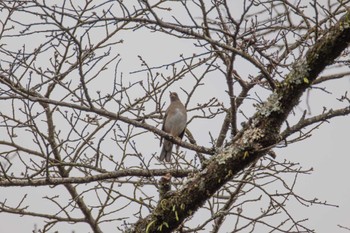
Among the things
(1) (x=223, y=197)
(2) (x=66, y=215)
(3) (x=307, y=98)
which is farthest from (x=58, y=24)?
(1) (x=223, y=197)

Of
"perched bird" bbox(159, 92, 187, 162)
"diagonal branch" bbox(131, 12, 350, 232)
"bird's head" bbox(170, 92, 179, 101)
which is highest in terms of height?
"bird's head" bbox(170, 92, 179, 101)

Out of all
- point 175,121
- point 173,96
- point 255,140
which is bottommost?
point 255,140

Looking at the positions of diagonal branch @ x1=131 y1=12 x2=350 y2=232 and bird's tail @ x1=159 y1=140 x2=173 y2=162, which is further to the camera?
bird's tail @ x1=159 y1=140 x2=173 y2=162

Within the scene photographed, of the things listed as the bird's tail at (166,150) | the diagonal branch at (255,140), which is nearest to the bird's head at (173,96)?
the bird's tail at (166,150)

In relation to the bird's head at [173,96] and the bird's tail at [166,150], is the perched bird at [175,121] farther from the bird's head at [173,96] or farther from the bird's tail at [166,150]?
the bird's head at [173,96]

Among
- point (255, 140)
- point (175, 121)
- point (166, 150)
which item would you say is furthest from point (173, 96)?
point (255, 140)

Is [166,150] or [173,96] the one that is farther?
[173,96]

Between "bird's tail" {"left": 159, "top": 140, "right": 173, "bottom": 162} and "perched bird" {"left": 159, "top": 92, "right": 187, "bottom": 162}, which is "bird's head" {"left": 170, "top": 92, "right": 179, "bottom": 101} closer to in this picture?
"perched bird" {"left": 159, "top": 92, "right": 187, "bottom": 162}

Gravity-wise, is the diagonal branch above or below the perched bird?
below

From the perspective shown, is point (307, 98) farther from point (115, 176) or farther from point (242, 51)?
point (115, 176)

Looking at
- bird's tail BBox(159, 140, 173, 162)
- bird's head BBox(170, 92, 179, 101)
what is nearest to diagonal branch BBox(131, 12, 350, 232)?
bird's tail BBox(159, 140, 173, 162)

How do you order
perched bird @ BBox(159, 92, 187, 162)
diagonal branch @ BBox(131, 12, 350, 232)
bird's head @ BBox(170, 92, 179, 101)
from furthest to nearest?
1. bird's head @ BBox(170, 92, 179, 101)
2. perched bird @ BBox(159, 92, 187, 162)
3. diagonal branch @ BBox(131, 12, 350, 232)

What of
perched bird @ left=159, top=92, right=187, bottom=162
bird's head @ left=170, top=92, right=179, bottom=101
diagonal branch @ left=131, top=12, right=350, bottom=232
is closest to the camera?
diagonal branch @ left=131, top=12, right=350, bottom=232

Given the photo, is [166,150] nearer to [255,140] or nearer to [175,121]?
[175,121]
